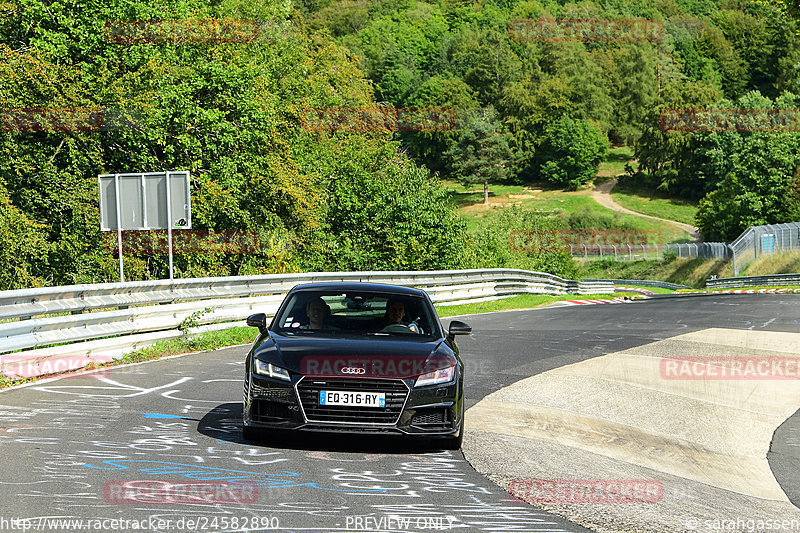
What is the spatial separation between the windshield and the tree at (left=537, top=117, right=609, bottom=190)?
407 feet

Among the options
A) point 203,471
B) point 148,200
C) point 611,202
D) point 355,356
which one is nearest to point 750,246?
point 611,202

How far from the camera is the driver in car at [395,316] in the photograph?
8.29 m

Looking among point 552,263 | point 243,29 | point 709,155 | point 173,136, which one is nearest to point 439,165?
point 709,155

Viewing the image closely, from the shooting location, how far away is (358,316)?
27.7 feet

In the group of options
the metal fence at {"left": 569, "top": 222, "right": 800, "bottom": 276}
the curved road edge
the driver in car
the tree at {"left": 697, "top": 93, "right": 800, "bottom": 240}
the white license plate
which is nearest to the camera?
the curved road edge

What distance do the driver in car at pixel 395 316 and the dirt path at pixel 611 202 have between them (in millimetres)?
97659

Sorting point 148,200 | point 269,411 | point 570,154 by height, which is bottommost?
point 269,411

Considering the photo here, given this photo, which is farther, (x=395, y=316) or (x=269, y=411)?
(x=395, y=316)

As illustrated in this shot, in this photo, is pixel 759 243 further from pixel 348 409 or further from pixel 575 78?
pixel 575 78

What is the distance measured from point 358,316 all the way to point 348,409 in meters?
1.53

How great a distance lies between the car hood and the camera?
7164mm

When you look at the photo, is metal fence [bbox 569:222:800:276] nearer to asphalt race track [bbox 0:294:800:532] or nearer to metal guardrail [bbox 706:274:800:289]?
metal guardrail [bbox 706:274:800:289]

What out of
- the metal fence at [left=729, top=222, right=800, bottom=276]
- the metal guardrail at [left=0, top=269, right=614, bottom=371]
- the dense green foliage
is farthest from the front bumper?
the dense green foliage

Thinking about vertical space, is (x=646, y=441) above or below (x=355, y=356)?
below
